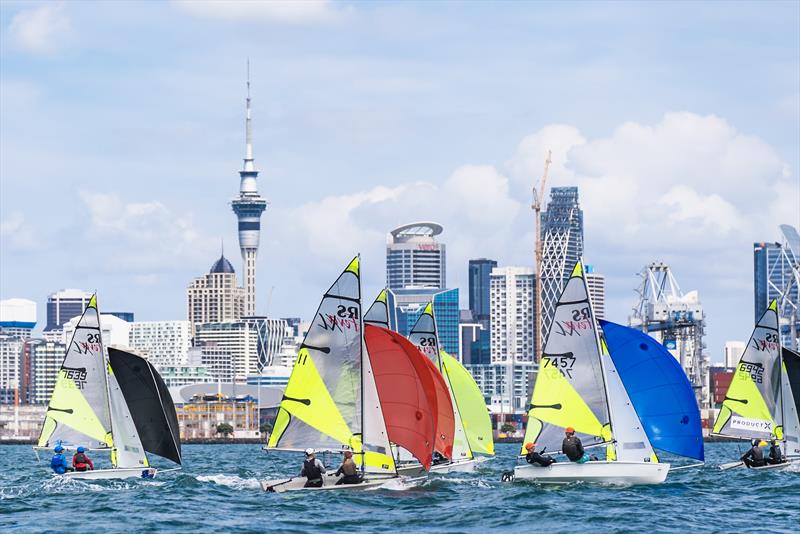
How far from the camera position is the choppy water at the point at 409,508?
4103 cm

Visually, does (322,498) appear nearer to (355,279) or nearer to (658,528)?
(355,279)

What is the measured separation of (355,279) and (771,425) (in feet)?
74.6

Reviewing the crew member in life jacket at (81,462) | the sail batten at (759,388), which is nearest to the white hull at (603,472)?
the sail batten at (759,388)

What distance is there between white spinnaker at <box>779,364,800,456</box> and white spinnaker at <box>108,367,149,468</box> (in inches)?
961

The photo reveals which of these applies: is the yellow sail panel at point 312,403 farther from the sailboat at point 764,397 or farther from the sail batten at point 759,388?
the sail batten at point 759,388

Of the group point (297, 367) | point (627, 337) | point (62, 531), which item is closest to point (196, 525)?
point (62, 531)

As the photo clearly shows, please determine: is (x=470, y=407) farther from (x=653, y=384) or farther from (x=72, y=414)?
(x=72, y=414)

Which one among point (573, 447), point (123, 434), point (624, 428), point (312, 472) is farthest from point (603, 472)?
point (123, 434)

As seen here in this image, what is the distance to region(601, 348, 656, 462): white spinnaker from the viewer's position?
48.8 metres

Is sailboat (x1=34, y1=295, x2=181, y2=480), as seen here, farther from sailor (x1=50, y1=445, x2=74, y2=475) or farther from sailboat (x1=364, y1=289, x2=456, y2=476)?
sailboat (x1=364, y1=289, x2=456, y2=476)

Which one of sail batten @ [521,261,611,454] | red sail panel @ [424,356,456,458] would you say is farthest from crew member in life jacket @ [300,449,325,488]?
sail batten @ [521,261,611,454]

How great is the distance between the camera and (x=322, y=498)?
4534 cm

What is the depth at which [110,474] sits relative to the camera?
2084 inches

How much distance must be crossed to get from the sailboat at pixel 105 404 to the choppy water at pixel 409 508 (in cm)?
155
